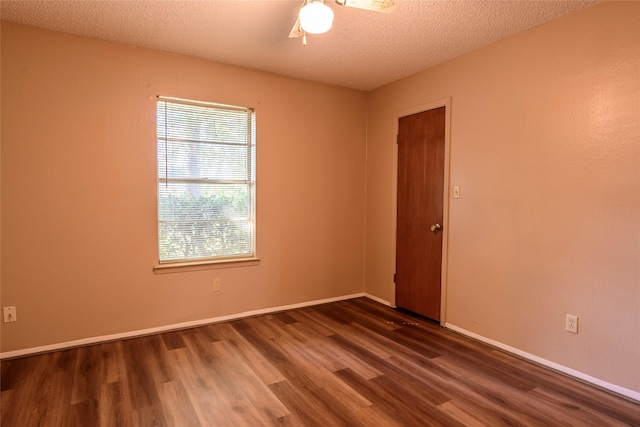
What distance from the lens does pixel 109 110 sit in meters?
2.95

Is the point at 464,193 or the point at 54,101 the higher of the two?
the point at 54,101

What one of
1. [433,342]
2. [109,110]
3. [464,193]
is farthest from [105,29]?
[433,342]

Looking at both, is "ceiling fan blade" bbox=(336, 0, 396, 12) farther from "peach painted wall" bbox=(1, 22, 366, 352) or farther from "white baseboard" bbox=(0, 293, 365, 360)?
"white baseboard" bbox=(0, 293, 365, 360)

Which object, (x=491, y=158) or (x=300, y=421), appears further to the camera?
(x=491, y=158)

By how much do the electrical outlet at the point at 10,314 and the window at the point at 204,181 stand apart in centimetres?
106

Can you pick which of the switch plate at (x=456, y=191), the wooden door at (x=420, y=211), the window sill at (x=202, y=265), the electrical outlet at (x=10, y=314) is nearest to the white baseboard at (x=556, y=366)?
the wooden door at (x=420, y=211)

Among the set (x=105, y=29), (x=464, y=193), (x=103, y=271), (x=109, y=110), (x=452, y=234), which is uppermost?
(x=105, y=29)

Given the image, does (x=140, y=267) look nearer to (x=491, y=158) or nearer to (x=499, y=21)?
(x=491, y=158)

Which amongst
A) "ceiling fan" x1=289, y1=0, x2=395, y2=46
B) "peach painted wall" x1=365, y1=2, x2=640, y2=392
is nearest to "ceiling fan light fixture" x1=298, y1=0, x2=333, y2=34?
"ceiling fan" x1=289, y1=0, x2=395, y2=46

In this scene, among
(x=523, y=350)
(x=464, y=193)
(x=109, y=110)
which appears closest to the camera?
(x=523, y=350)

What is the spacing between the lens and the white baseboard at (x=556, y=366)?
221cm

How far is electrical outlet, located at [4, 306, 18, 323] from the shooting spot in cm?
265

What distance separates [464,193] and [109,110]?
10.1ft

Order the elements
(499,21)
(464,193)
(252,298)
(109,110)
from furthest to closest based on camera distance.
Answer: (252,298), (464,193), (109,110), (499,21)
